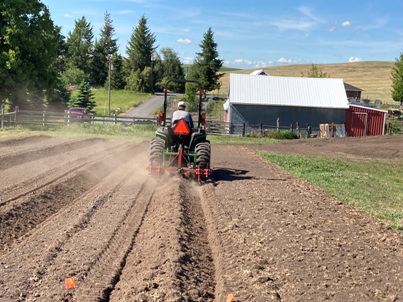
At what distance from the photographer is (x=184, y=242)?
277 inches

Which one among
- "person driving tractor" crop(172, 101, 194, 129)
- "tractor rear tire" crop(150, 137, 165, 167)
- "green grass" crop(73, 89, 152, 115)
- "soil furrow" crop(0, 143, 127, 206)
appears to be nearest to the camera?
"soil furrow" crop(0, 143, 127, 206)

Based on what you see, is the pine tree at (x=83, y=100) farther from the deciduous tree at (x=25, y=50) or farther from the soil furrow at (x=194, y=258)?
the soil furrow at (x=194, y=258)

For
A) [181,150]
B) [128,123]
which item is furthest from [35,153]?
[128,123]

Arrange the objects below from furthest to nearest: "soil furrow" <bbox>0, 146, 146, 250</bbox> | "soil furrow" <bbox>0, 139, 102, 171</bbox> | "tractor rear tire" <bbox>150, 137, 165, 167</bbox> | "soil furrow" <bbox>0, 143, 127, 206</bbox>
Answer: "soil furrow" <bbox>0, 139, 102, 171</bbox> < "tractor rear tire" <bbox>150, 137, 165, 167</bbox> < "soil furrow" <bbox>0, 143, 127, 206</bbox> < "soil furrow" <bbox>0, 146, 146, 250</bbox>

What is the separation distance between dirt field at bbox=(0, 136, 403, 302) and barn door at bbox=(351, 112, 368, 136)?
85.8 ft

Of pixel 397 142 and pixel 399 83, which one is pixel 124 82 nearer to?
pixel 399 83

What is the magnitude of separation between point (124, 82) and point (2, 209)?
258 feet

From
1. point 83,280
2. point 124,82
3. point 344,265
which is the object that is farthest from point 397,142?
point 124,82

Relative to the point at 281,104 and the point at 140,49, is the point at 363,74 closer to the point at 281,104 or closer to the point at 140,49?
the point at 140,49

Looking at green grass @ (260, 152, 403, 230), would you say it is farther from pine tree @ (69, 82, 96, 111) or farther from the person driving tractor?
pine tree @ (69, 82, 96, 111)

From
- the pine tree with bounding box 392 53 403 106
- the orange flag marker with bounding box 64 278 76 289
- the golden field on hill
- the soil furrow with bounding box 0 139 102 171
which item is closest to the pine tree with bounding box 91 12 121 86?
the golden field on hill

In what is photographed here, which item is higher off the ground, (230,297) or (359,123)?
(359,123)

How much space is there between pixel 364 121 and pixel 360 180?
24.7 m

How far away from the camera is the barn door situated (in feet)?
124
